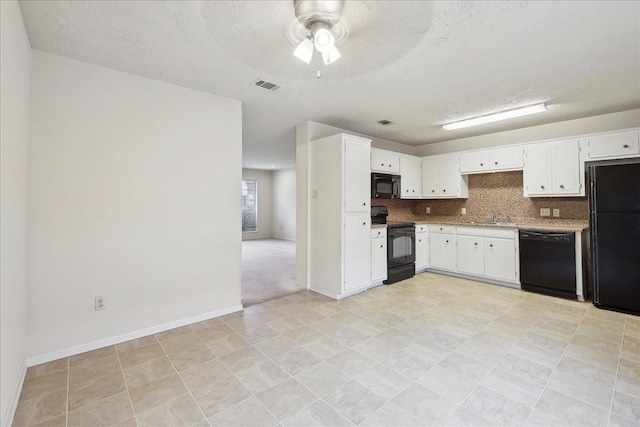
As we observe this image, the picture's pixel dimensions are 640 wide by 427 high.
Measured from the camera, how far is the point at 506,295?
4008 millimetres

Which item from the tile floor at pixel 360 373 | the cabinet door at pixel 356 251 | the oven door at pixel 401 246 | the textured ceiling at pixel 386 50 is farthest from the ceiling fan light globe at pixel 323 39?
the oven door at pixel 401 246

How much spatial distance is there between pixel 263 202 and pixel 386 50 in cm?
883

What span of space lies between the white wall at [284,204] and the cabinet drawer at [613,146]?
7.66 m

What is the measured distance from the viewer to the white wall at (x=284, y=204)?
397 inches

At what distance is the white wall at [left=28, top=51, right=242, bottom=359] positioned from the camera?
240 centimetres

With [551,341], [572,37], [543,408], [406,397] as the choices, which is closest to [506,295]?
[551,341]

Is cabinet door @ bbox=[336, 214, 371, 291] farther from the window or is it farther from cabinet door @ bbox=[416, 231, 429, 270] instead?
the window

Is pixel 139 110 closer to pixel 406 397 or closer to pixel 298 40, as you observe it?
pixel 298 40

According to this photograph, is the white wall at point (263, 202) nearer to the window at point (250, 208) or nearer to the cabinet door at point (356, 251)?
the window at point (250, 208)

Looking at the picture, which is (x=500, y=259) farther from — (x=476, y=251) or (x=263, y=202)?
(x=263, y=202)

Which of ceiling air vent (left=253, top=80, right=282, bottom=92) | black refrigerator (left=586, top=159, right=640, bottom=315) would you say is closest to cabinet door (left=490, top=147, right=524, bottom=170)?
black refrigerator (left=586, top=159, right=640, bottom=315)

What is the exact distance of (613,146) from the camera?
370cm

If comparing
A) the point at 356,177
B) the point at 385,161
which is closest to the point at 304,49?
the point at 356,177

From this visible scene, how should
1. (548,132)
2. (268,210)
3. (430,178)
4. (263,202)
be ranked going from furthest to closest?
1. (268,210)
2. (263,202)
3. (430,178)
4. (548,132)
